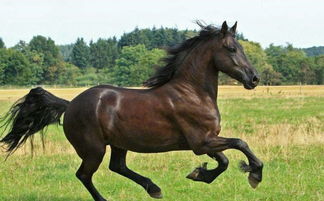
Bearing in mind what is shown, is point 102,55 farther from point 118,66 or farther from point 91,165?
point 91,165

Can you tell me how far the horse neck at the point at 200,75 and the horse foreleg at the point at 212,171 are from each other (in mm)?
733

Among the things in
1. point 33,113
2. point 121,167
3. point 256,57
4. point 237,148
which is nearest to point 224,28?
point 237,148

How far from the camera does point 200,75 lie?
6098mm

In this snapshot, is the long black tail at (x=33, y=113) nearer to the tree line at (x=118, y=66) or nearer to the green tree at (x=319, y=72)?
the tree line at (x=118, y=66)

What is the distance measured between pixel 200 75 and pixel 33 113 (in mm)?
2879

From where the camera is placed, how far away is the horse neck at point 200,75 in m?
6.06

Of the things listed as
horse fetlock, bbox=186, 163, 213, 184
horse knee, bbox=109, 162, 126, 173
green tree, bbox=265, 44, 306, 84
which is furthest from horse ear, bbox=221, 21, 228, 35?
green tree, bbox=265, 44, 306, 84

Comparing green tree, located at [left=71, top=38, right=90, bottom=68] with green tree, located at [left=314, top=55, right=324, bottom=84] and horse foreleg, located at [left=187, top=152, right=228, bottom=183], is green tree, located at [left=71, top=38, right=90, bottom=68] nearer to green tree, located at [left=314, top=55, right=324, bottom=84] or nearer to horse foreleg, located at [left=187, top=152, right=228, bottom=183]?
green tree, located at [left=314, top=55, right=324, bottom=84]

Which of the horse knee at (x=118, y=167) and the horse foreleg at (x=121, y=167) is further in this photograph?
the horse knee at (x=118, y=167)

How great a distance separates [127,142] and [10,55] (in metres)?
95.8

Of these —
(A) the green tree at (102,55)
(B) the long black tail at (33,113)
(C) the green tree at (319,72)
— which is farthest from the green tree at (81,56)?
(B) the long black tail at (33,113)

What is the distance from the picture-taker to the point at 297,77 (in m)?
94.8

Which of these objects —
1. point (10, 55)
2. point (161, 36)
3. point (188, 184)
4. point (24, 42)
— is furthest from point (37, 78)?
point (188, 184)

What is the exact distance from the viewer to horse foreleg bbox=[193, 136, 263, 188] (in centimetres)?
566
